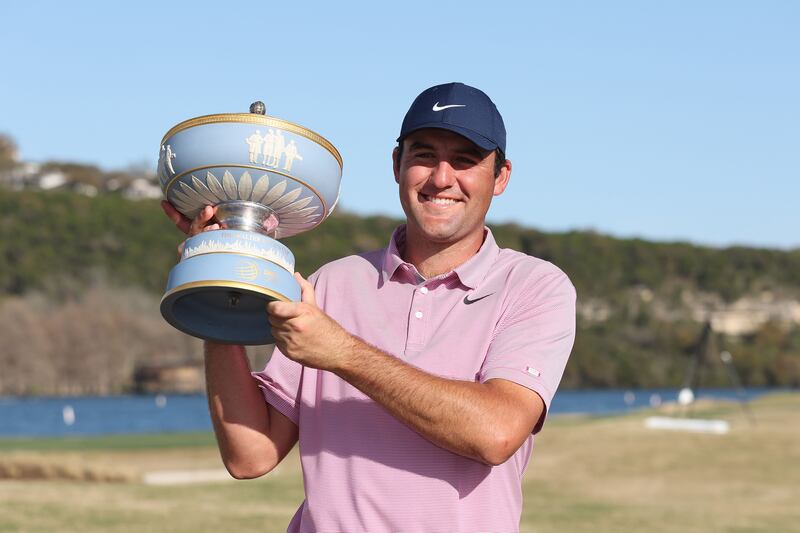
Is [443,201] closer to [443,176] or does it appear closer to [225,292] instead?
[443,176]

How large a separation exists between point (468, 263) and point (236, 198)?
25.4 inches

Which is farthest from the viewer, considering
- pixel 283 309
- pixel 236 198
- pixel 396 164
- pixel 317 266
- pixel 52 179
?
pixel 52 179

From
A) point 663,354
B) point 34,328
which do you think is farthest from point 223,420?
point 663,354

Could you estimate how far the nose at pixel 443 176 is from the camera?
10.8 feet

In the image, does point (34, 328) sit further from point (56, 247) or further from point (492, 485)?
point (492, 485)

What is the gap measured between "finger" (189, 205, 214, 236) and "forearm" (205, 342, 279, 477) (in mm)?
311

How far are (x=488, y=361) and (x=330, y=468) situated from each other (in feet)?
1.60

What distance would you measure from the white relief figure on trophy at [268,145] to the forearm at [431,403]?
51cm

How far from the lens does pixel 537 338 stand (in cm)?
327

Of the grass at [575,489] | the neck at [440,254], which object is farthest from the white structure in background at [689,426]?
the neck at [440,254]

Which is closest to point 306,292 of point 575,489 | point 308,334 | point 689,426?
point 308,334

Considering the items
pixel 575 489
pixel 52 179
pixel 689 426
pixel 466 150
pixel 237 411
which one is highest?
pixel 466 150

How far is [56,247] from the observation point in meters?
124

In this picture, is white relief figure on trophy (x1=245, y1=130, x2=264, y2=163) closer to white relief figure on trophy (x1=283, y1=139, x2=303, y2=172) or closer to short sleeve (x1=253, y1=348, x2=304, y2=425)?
white relief figure on trophy (x1=283, y1=139, x2=303, y2=172)
